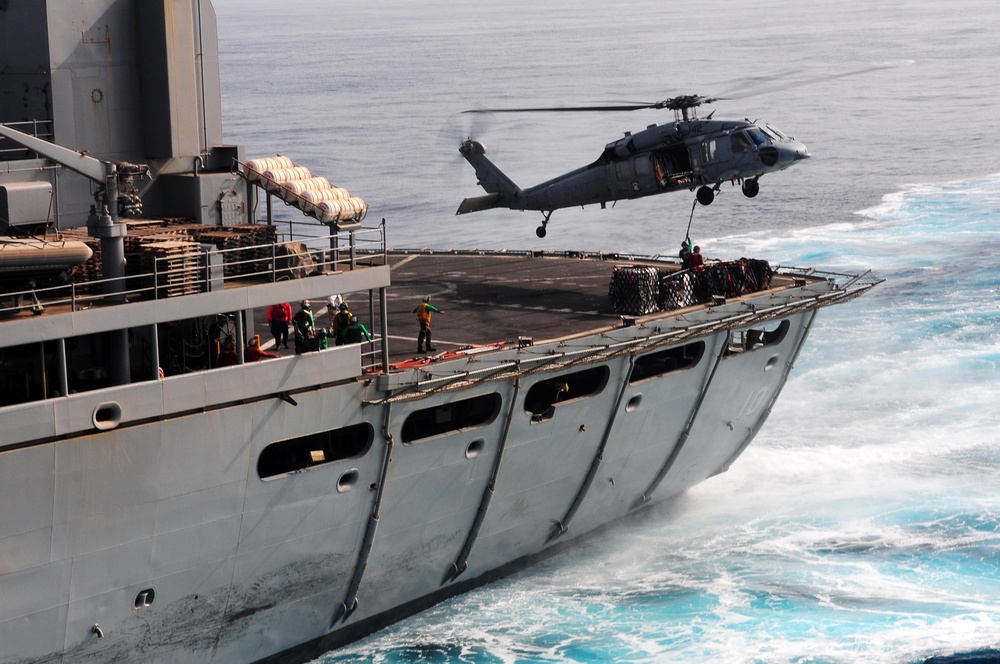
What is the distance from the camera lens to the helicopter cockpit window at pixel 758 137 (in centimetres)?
3453

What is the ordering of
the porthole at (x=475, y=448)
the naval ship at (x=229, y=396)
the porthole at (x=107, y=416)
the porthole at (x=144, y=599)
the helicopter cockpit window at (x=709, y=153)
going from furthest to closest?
the helicopter cockpit window at (x=709, y=153) < the porthole at (x=475, y=448) < the porthole at (x=144, y=599) < the naval ship at (x=229, y=396) < the porthole at (x=107, y=416)

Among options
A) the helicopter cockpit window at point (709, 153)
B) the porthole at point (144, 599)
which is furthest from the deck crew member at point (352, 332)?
the helicopter cockpit window at point (709, 153)

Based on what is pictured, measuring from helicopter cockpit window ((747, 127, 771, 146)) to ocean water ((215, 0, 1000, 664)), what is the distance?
8690mm

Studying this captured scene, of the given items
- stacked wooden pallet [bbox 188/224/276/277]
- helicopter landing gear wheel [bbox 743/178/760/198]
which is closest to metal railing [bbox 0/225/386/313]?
stacked wooden pallet [bbox 188/224/276/277]

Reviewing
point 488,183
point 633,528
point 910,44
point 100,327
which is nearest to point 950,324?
point 488,183

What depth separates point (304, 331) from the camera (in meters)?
22.4

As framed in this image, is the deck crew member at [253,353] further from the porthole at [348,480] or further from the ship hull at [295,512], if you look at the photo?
the porthole at [348,480]

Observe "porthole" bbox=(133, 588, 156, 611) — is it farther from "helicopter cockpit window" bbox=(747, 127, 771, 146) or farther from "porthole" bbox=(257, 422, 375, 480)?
"helicopter cockpit window" bbox=(747, 127, 771, 146)

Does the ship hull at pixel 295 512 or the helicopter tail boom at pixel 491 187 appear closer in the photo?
the ship hull at pixel 295 512

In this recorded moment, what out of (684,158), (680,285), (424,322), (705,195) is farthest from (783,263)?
(424,322)

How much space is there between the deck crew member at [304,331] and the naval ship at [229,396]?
0.23 feet

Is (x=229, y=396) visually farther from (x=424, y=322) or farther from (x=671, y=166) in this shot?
(x=671, y=166)

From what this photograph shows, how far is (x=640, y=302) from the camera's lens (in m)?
28.8

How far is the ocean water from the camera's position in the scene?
1014 inches
